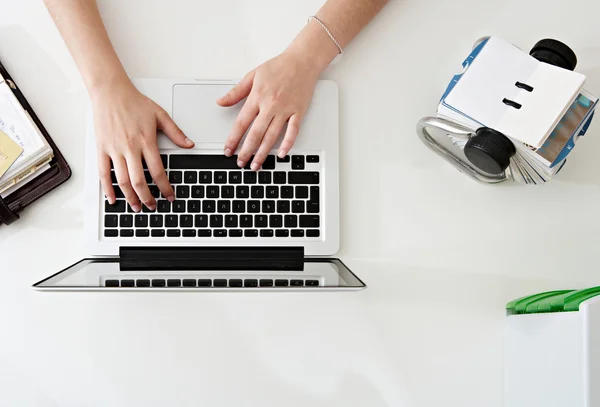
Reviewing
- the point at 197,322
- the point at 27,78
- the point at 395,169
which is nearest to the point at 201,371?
the point at 197,322

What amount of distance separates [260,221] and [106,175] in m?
0.24

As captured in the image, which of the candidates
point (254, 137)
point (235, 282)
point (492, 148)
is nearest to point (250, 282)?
point (235, 282)

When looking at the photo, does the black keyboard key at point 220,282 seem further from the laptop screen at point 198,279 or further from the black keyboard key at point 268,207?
the black keyboard key at point 268,207

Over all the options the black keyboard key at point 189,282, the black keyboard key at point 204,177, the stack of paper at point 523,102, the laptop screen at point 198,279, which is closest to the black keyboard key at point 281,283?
the laptop screen at point 198,279

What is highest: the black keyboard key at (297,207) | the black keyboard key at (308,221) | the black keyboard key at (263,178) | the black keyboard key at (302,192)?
the black keyboard key at (263,178)

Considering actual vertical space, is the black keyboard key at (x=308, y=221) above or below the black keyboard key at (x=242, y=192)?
below

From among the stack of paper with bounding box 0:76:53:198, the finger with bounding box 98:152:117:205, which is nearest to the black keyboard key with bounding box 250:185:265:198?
the finger with bounding box 98:152:117:205

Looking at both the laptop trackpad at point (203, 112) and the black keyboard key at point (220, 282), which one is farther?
the laptop trackpad at point (203, 112)

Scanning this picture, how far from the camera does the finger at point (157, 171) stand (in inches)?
31.1

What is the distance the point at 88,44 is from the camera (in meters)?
0.82

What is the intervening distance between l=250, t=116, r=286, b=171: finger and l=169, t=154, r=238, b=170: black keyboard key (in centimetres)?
4

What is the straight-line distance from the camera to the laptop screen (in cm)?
65

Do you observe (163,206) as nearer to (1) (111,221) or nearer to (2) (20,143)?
(1) (111,221)

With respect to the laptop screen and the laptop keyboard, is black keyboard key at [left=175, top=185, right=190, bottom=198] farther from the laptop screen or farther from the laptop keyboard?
the laptop screen
